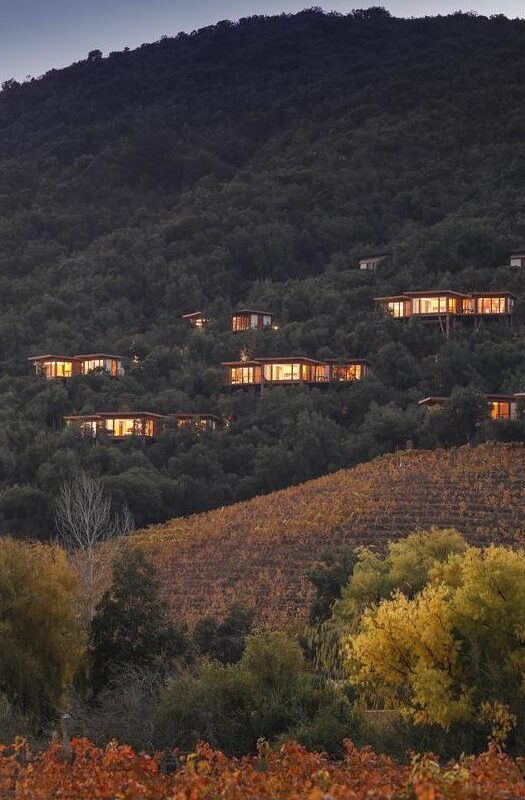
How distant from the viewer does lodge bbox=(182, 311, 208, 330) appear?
93125 millimetres

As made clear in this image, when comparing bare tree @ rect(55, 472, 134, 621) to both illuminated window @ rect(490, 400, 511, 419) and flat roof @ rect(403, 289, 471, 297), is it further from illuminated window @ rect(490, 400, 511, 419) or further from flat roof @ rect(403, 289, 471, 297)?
flat roof @ rect(403, 289, 471, 297)

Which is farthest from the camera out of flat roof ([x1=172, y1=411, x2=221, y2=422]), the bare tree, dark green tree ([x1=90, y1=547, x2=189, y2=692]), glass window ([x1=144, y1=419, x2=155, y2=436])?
flat roof ([x1=172, y1=411, x2=221, y2=422])

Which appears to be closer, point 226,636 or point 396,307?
point 226,636

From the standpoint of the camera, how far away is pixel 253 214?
384 ft

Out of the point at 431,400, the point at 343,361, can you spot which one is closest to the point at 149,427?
the point at 343,361

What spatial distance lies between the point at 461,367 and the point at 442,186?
52.9m

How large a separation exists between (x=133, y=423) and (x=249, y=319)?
1983 centimetres

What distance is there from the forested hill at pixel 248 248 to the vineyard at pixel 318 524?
6.67 metres

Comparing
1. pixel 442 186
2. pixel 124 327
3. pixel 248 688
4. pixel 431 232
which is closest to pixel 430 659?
pixel 248 688

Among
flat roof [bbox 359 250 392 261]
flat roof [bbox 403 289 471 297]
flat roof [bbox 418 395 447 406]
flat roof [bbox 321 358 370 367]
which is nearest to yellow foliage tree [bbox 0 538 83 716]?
flat roof [bbox 418 395 447 406]

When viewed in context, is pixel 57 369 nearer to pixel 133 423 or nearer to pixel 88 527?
pixel 133 423

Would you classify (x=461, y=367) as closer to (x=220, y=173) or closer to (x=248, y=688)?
(x=248, y=688)

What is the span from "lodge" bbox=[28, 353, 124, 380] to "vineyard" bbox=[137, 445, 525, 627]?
84.9ft

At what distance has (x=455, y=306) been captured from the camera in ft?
274
